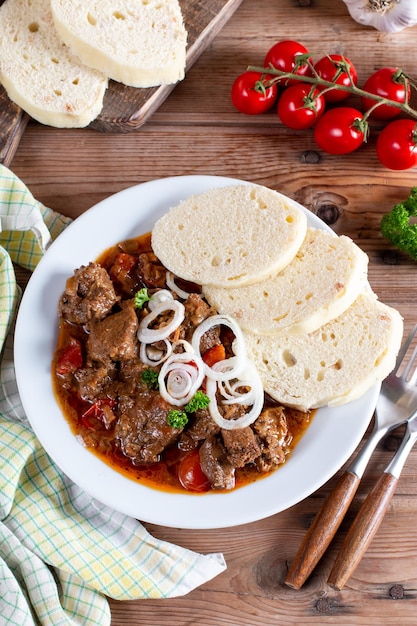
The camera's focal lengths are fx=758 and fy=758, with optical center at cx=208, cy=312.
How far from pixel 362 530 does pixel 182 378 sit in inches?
64.0

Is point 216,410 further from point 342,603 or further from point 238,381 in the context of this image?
point 342,603

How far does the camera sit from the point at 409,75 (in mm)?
6273

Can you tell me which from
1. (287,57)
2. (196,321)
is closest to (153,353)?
(196,321)

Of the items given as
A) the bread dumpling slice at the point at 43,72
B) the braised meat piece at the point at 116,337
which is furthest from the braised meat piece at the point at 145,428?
the bread dumpling slice at the point at 43,72

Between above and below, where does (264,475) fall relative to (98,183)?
below

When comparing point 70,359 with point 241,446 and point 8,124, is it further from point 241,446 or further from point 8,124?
point 8,124

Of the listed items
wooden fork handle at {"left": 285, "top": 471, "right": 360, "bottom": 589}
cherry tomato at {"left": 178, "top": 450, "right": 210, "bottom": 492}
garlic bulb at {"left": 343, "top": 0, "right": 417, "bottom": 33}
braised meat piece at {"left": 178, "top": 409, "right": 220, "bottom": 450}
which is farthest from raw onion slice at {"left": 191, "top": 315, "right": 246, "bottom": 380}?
garlic bulb at {"left": 343, "top": 0, "right": 417, "bottom": 33}

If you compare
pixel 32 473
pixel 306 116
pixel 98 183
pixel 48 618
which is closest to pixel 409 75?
pixel 306 116

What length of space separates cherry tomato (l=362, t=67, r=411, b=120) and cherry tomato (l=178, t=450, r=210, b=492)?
10.1ft

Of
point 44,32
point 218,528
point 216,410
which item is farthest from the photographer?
point 44,32

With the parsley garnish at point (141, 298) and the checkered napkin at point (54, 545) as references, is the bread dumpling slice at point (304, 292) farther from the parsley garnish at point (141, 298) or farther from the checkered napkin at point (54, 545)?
the checkered napkin at point (54, 545)

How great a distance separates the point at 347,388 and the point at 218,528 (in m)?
1.39

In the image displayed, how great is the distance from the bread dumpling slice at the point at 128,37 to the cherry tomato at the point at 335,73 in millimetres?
A: 1104

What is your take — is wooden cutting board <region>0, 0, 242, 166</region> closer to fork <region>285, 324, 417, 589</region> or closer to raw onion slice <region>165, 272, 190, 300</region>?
raw onion slice <region>165, 272, 190, 300</region>
